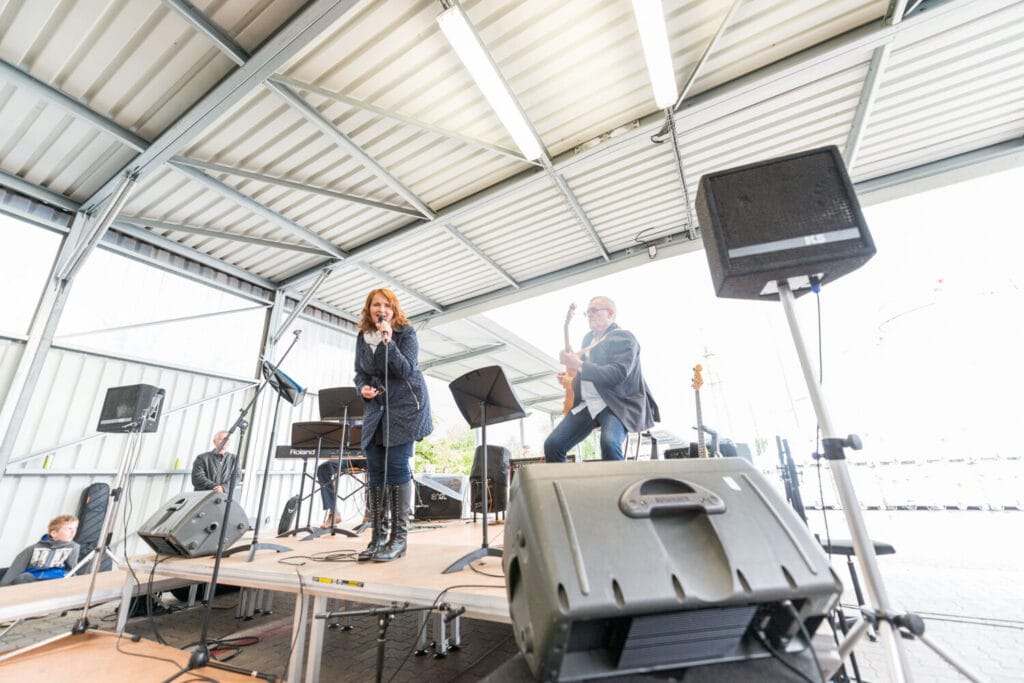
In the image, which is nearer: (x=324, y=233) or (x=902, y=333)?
(x=324, y=233)

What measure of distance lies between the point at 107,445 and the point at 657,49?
22.6 ft

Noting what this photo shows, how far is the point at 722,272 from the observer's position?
53.1 inches

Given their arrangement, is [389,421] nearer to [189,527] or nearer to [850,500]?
[189,527]

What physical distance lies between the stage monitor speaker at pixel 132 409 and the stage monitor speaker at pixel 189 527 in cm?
69

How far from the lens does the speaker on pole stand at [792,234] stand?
1.28 meters

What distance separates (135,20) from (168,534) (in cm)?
370

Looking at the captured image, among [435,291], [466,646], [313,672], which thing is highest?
[435,291]

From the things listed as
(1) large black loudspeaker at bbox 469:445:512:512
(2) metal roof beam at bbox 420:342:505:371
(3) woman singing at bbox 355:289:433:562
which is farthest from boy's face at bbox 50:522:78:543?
(2) metal roof beam at bbox 420:342:505:371

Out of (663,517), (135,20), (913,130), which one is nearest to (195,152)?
(135,20)

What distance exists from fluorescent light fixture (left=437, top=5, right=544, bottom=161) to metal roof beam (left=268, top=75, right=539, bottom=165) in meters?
0.23

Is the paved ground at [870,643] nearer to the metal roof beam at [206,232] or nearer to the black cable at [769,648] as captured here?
the black cable at [769,648]

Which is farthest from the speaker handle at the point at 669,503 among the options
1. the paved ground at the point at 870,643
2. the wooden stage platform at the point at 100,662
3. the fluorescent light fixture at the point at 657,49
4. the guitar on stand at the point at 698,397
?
the fluorescent light fixture at the point at 657,49

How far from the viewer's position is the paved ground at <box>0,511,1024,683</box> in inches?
79.7

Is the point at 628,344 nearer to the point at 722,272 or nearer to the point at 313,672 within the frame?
the point at 722,272
